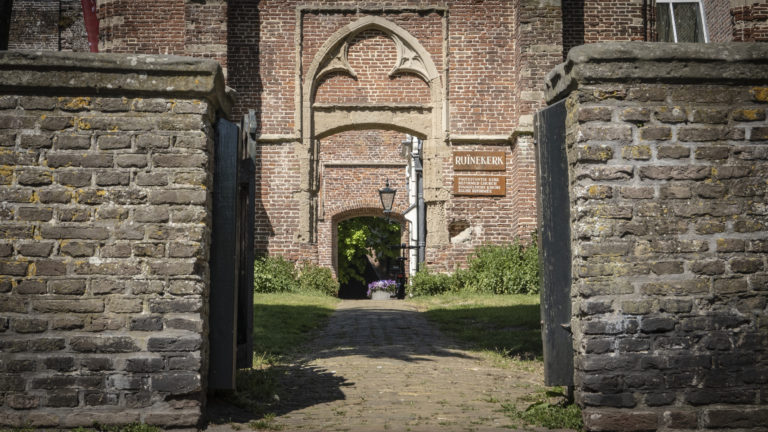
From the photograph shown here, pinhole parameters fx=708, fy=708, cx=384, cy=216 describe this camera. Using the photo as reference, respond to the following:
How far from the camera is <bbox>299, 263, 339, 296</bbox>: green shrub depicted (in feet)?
48.1

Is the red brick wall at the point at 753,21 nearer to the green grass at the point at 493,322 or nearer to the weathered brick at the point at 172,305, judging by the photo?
the green grass at the point at 493,322

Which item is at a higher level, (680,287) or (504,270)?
(504,270)

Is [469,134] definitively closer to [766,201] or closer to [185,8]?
[185,8]

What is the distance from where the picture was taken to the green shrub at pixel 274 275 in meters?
14.2

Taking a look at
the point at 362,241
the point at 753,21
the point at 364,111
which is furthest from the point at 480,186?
the point at 362,241

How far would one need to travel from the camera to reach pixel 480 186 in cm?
1481

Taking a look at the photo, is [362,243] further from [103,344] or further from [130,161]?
[103,344]

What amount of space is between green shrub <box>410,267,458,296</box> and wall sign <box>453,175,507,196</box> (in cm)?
177

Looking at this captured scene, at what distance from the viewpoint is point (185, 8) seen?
1460cm

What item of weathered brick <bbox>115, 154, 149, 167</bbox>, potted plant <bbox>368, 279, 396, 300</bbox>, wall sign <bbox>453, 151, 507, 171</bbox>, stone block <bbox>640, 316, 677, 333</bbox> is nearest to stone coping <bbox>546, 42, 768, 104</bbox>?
stone block <bbox>640, 316, 677, 333</bbox>

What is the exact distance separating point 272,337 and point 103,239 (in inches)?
162

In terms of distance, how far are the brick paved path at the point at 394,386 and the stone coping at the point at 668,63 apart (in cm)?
241

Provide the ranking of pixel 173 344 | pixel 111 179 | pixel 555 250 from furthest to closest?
pixel 555 250
pixel 111 179
pixel 173 344

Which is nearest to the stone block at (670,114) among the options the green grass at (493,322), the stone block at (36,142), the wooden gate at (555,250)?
A: the wooden gate at (555,250)
